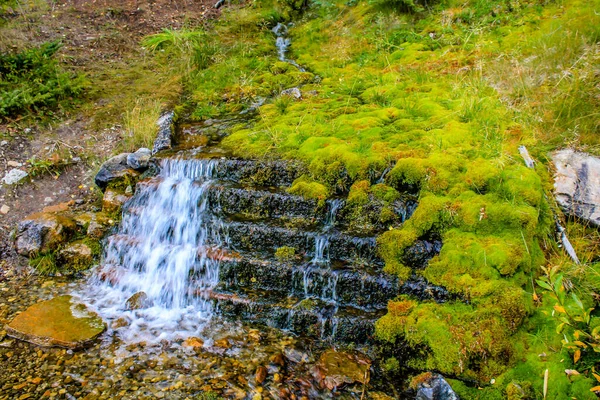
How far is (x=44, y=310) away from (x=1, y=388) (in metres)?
1.20

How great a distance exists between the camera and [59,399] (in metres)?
3.62

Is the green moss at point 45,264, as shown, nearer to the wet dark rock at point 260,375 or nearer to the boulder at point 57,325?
the boulder at point 57,325

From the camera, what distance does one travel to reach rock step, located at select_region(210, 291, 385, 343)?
432 cm

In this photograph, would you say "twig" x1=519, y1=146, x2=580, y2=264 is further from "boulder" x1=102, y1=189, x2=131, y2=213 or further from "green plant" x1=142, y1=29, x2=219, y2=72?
"green plant" x1=142, y1=29, x2=219, y2=72

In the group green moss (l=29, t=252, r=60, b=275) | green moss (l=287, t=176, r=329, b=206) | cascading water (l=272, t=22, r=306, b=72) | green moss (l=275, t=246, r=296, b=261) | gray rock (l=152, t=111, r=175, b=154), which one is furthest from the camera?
cascading water (l=272, t=22, r=306, b=72)

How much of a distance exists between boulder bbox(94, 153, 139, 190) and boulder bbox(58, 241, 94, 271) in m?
1.15

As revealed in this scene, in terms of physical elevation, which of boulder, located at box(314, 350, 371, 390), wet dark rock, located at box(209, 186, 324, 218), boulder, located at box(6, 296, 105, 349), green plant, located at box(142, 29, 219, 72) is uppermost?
green plant, located at box(142, 29, 219, 72)

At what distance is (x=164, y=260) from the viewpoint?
556cm

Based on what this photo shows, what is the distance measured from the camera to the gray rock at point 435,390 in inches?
139

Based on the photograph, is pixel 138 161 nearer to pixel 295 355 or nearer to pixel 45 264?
pixel 45 264

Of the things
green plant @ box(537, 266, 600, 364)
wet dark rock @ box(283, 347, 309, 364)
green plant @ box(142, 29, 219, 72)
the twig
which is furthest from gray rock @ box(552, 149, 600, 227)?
green plant @ box(142, 29, 219, 72)

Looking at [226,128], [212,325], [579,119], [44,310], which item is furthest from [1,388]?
[579,119]

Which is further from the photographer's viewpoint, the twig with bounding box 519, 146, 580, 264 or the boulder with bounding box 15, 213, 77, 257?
the boulder with bounding box 15, 213, 77, 257

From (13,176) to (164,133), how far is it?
95.3 inches
